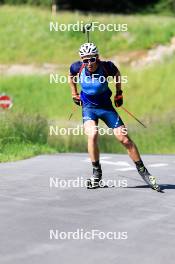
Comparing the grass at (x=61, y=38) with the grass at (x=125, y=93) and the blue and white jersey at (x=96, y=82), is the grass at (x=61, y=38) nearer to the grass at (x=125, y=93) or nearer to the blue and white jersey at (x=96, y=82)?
the grass at (x=125, y=93)

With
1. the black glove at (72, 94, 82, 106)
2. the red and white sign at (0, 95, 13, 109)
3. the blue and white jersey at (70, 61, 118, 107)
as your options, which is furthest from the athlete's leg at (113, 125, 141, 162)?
the red and white sign at (0, 95, 13, 109)

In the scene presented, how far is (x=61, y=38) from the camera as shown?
55.1 meters

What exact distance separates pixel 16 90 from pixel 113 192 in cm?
3544

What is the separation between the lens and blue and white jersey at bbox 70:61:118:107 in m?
10.3

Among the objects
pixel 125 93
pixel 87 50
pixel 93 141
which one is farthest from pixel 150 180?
pixel 125 93

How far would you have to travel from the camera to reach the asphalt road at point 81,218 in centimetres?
634

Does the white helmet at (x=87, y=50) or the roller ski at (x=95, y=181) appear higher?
the white helmet at (x=87, y=50)

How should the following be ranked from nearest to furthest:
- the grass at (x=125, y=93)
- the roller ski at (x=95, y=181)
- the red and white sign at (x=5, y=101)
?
the roller ski at (x=95, y=181), the red and white sign at (x=5, y=101), the grass at (x=125, y=93)

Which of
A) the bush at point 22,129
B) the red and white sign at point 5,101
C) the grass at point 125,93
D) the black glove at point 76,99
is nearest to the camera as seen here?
the black glove at point 76,99

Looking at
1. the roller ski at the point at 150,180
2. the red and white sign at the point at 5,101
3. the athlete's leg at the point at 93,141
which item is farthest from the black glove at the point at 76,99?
the red and white sign at the point at 5,101

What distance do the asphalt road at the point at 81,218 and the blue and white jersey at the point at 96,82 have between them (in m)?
1.11

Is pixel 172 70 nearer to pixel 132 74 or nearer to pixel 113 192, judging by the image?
pixel 132 74

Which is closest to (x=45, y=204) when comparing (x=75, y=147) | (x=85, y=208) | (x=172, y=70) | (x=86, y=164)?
(x=85, y=208)

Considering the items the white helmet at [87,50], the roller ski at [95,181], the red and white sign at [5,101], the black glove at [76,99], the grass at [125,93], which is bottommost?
the roller ski at [95,181]
